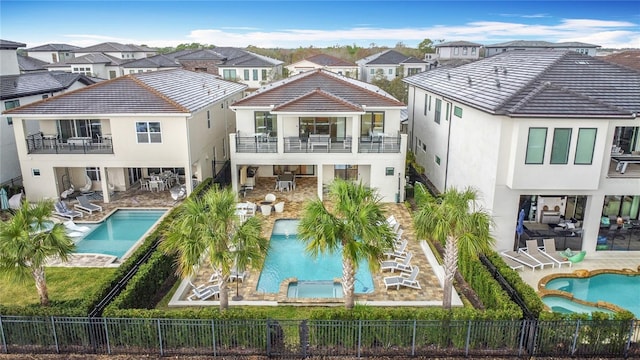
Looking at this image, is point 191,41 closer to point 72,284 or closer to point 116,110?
point 116,110

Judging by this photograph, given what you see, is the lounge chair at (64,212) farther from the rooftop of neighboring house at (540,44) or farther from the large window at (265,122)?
the rooftop of neighboring house at (540,44)

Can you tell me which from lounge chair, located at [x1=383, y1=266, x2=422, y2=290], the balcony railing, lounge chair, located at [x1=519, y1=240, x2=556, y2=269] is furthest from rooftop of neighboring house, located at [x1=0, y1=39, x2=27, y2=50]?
lounge chair, located at [x1=519, y1=240, x2=556, y2=269]

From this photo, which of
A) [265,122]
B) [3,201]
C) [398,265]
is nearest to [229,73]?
[265,122]

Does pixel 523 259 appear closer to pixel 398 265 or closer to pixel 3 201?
pixel 398 265

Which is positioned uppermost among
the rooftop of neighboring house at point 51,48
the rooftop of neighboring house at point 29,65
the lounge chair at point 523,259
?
Answer: the rooftop of neighboring house at point 51,48

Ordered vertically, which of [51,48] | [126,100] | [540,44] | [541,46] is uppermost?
[540,44]

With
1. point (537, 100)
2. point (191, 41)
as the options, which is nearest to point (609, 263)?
point (537, 100)

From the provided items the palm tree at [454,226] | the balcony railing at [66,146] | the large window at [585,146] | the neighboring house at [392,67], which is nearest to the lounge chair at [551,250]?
the large window at [585,146]

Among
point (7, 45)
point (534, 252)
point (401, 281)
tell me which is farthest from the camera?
point (7, 45)
